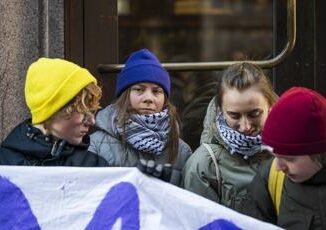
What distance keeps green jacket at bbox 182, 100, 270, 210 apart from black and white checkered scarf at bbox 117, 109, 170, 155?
271mm

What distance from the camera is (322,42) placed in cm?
504

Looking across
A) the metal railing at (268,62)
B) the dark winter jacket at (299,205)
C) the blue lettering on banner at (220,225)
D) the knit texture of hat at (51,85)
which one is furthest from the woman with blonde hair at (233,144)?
the metal railing at (268,62)

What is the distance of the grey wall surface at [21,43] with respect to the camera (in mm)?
4703

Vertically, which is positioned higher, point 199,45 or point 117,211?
point 199,45

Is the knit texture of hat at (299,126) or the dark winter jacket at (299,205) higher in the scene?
the knit texture of hat at (299,126)

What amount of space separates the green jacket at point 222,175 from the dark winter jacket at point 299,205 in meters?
0.26

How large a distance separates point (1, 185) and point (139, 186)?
0.59 metres

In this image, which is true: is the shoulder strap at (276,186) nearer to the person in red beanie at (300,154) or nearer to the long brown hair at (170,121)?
the person in red beanie at (300,154)

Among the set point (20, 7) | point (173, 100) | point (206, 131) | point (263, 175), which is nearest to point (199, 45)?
point (173, 100)

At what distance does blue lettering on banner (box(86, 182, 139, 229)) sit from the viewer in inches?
134

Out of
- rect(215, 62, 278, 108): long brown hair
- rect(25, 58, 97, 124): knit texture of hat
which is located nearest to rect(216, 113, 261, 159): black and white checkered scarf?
rect(215, 62, 278, 108): long brown hair

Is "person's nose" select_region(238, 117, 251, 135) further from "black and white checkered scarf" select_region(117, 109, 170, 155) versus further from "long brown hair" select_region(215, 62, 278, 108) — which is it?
"black and white checkered scarf" select_region(117, 109, 170, 155)

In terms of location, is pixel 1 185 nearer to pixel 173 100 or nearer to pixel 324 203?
pixel 324 203

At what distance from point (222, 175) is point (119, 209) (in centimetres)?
52
